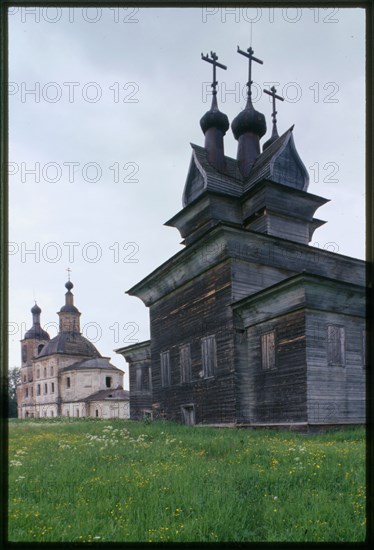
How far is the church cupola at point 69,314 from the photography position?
6889 millimetres

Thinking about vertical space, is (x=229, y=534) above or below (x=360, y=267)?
below

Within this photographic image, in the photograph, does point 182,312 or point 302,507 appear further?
point 182,312

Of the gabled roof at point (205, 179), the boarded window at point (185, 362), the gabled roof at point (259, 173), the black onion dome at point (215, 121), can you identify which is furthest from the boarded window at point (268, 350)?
the black onion dome at point (215, 121)

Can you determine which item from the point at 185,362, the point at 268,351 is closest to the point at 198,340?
the point at 185,362

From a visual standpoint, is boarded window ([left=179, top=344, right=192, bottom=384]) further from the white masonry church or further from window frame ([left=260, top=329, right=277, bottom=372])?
the white masonry church

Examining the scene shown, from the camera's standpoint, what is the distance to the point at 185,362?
66.1 ft

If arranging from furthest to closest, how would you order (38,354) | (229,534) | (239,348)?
1. (239,348)
2. (38,354)
3. (229,534)

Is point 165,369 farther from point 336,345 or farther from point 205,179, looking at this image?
point 205,179

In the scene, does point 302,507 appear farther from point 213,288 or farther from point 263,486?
point 213,288

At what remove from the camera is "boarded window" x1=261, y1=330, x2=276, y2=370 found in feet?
52.2

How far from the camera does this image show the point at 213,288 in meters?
18.3

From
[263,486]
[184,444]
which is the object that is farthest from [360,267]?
[263,486]

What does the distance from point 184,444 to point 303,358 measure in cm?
527

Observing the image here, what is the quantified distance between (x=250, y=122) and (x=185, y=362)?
1558 centimetres
